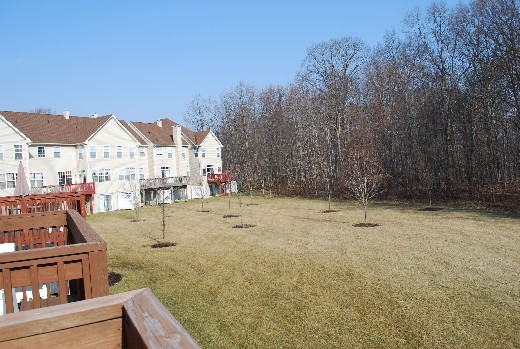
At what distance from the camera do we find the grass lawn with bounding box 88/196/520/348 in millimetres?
7309

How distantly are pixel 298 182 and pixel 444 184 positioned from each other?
18363 mm

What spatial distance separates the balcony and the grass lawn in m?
18.4

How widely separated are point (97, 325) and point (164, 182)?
40.3m

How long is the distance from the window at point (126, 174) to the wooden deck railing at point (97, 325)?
37252mm

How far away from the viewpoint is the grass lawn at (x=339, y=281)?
7309 millimetres

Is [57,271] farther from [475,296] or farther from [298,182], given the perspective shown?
[298,182]

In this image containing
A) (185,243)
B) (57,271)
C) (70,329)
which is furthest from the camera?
(185,243)

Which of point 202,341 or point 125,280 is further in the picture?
point 125,280

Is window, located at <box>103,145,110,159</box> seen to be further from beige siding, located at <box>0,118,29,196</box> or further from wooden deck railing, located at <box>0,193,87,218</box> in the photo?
wooden deck railing, located at <box>0,193,87,218</box>

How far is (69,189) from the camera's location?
101ft

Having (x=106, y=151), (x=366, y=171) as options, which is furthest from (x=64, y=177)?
(x=366, y=171)

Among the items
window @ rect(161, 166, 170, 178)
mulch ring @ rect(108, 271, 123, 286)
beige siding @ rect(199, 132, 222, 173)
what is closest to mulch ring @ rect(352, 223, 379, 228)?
mulch ring @ rect(108, 271, 123, 286)

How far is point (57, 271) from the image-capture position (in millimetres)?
2846

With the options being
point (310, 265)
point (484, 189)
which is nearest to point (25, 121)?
point (310, 265)
